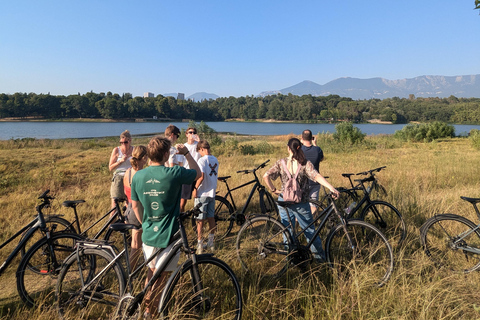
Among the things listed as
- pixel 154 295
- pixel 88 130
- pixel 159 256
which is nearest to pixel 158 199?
pixel 159 256

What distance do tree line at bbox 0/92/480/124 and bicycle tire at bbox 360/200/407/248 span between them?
109793 mm

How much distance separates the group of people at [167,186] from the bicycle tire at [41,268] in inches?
29.3

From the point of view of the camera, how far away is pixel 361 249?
3.53 m

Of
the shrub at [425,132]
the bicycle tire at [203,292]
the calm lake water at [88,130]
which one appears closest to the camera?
the bicycle tire at [203,292]

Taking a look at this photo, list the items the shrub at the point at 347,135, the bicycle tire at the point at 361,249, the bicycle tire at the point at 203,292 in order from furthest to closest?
1. the shrub at the point at 347,135
2. the bicycle tire at the point at 361,249
3. the bicycle tire at the point at 203,292

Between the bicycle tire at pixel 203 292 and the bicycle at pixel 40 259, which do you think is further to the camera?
the bicycle at pixel 40 259

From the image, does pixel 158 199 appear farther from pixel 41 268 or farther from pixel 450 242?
pixel 450 242

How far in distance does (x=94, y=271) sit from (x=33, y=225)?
123 cm

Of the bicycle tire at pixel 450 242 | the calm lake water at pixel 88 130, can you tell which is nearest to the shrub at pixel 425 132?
the calm lake water at pixel 88 130

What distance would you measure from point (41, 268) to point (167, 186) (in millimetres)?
2164

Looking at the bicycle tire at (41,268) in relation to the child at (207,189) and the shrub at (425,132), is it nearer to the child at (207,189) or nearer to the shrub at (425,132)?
the child at (207,189)

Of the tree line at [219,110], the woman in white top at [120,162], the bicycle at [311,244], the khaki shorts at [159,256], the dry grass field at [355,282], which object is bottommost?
the dry grass field at [355,282]

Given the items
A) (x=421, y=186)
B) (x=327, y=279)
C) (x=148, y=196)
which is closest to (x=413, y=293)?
(x=327, y=279)

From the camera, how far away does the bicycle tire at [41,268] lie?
3.03m
